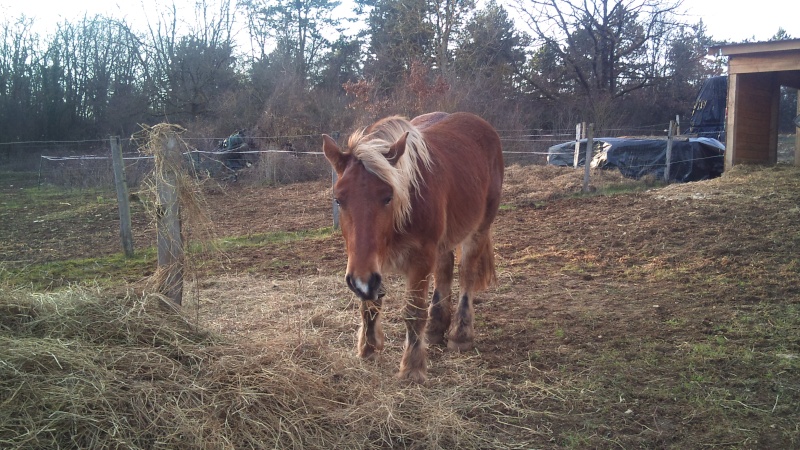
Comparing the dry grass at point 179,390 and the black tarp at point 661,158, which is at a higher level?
the black tarp at point 661,158

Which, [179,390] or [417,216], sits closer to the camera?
[179,390]

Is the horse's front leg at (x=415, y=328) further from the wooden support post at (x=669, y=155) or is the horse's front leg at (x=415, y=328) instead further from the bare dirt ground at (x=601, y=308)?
the wooden support post at (x=669, y=155)

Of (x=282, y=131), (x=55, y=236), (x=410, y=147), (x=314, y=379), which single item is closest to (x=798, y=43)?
(x=410, y=147)

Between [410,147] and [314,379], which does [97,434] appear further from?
[410,147]

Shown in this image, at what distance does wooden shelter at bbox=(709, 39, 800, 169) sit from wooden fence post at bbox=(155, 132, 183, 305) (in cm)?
1141

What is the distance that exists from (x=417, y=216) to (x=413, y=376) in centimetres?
104

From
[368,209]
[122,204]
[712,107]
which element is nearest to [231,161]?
[122,204]

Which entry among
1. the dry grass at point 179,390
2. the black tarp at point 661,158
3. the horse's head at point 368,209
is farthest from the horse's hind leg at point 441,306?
the black tarp at point 661,158

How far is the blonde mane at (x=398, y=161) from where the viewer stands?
9.62 feet

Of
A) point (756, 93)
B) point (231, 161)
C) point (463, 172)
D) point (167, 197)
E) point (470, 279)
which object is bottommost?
point (470, 279)

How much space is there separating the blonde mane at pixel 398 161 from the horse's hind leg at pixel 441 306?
0.93 metres

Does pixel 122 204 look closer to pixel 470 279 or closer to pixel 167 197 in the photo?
pixel 167 197

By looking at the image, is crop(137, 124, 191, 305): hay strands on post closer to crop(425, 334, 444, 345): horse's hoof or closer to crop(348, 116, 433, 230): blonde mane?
crop(348, 116, 433, 230): blonde mane

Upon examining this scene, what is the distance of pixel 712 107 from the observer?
59.7 ft
